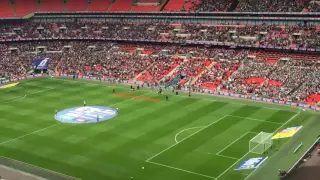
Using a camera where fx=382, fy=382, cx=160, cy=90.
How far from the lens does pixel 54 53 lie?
9806 centimetres

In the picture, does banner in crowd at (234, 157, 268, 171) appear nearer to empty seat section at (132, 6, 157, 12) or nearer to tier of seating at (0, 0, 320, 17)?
tier of seating at (0, 0, 320, 17)

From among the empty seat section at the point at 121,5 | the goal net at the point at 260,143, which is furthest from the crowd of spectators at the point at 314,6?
the empty seat section at the point at 121,5

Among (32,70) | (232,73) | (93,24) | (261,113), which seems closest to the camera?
(261,113)

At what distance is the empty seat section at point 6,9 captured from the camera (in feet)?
353

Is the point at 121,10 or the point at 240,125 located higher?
the point at 121,10

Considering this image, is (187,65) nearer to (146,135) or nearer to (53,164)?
(146,135)

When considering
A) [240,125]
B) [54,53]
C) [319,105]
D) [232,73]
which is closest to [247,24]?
[232,73]

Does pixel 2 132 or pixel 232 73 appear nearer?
pixel 2 132

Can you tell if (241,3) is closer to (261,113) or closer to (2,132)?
(261,113)

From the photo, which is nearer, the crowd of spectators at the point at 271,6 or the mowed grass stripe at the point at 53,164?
the mowed grass stripe at the point at 53,164

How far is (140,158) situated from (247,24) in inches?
2125

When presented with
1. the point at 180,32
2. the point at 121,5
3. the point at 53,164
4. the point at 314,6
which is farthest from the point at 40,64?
the point at 314,6

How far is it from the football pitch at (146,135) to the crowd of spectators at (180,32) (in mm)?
21849

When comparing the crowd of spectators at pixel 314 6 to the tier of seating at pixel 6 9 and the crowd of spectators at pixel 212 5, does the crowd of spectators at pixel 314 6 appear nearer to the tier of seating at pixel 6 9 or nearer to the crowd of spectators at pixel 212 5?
the crowd of spectators at pixel 212 5
